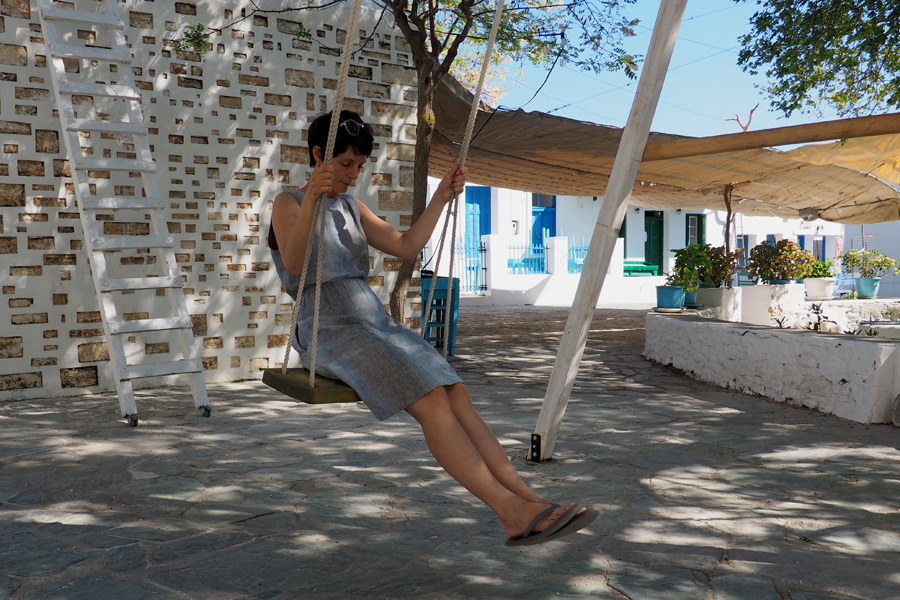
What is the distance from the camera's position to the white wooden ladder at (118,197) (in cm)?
453

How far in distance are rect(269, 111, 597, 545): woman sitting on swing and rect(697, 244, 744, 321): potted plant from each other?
21.8ft

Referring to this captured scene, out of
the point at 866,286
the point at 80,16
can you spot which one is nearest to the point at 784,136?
the point at 80,16

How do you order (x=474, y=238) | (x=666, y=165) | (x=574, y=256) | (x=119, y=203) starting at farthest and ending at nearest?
(x=474, y=238), (x=574, y=256), (x=666, y=165), (x=119, y=203)

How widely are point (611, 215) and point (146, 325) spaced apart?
9.32 feet

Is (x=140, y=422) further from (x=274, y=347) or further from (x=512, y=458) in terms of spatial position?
(x=512, y=458)

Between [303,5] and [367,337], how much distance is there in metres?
4.50

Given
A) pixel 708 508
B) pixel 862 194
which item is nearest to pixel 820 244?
pixel 862 194

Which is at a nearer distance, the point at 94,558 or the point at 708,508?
the point at 94,558

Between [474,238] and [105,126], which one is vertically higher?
[105,126]

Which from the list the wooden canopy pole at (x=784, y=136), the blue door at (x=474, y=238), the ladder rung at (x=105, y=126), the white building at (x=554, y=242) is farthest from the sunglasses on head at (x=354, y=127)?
the blue door at (x=474, y=238)

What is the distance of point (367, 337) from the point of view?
242 centimetres

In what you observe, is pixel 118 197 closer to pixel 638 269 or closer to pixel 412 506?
pixel 412 506

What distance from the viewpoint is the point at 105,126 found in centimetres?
469

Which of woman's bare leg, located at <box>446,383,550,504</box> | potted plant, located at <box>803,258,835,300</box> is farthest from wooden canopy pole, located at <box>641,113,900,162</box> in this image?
potted plant, located at <box>803,258,835,300</box>
